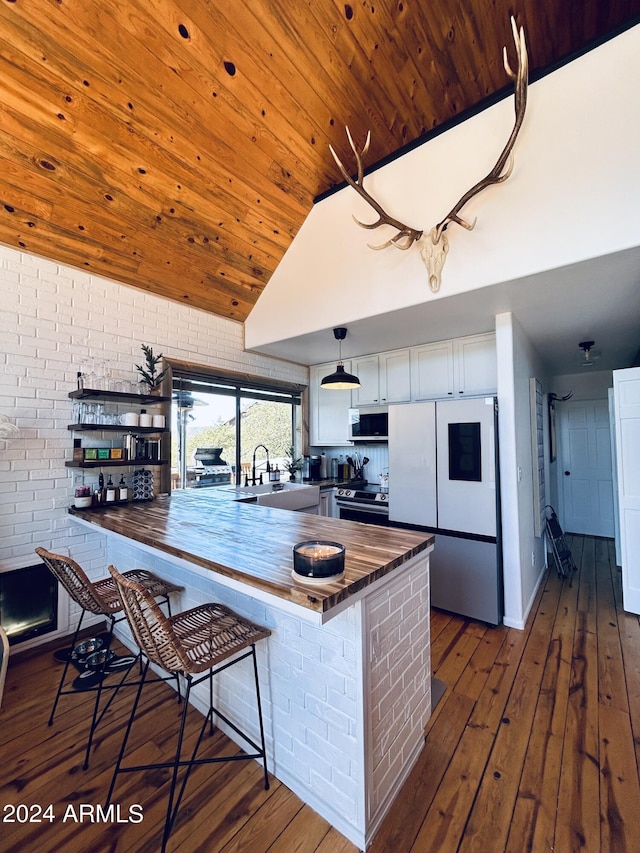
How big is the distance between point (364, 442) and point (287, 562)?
129 inches

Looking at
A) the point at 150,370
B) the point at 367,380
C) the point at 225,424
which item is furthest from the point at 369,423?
the point at 150,370

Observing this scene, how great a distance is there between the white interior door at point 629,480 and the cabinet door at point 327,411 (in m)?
2.70

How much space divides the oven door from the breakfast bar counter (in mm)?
1795

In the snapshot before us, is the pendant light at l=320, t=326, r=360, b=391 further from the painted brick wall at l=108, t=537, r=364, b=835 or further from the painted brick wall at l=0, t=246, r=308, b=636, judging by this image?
the painted brick wall at l=108, t=537, r=364, b=835

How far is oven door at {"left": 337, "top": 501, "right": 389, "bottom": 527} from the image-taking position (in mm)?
3771

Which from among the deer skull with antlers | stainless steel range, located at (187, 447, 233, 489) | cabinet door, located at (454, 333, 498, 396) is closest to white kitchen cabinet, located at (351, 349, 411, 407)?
cabinet door, located at (454, 333, 498, 396)

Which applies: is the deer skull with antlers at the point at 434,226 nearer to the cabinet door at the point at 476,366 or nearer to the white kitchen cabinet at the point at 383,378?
the cabinet door at the point at 476,366

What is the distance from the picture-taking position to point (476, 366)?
3.49 m

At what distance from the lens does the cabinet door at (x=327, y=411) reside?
4652 mm

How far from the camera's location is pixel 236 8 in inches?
75.4

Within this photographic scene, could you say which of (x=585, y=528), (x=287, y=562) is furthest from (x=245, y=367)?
(x=585, y=528)

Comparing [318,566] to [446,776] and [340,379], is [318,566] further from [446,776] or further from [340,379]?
[340,379]

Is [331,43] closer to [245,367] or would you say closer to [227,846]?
[245,367]

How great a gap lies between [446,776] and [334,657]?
862 millimetres
